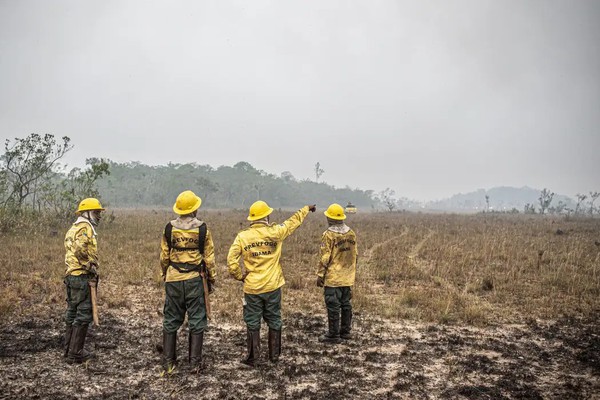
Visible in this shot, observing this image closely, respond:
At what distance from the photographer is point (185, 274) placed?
4.68 meters

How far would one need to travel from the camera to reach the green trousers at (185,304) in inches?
185

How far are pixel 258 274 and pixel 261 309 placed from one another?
0.46 m

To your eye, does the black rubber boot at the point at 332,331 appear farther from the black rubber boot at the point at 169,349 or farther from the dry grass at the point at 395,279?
the black rubber boot at the point at 169,349

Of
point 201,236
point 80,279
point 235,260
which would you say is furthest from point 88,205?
point 235,260

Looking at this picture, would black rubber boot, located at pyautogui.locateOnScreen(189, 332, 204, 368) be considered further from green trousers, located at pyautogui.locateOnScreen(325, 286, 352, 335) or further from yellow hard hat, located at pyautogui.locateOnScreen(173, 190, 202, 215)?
green trousers, located at pyautogui.locateOnScreen(325, 286, 352, 335)

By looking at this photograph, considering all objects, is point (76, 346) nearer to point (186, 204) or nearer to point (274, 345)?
point (186, 204)

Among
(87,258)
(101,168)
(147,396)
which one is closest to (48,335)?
(87,258)

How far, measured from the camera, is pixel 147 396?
4125mm

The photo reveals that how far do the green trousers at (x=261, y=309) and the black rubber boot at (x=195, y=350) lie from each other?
613 millimetres

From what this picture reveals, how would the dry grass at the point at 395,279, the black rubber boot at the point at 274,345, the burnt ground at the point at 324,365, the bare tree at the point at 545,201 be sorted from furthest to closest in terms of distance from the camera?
the bare tree at the point at 545,201 → the dry grass at the point at 395,279 → the black rubber boot at the point at 274,345 → the burnt ground at the point at 324,365

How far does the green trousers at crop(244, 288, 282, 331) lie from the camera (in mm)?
4918

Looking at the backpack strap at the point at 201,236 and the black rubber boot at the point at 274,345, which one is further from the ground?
the backpack strap at the point at 201,236

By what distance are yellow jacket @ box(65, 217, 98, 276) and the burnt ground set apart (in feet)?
3.93

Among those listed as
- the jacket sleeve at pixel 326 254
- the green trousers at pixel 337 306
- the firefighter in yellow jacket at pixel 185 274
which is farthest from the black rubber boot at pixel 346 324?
the firefighter in yellow jacket at pixel 185 274
